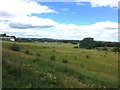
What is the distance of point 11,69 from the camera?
13.5m

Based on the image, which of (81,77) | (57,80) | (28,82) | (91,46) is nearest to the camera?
(28,82)

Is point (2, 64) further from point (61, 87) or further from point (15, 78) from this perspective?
point (61, 87)

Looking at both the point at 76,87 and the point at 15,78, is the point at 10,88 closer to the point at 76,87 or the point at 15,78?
the point at 15,78

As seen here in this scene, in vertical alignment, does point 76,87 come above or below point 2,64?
below

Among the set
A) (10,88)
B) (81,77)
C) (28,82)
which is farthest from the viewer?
(81,77)

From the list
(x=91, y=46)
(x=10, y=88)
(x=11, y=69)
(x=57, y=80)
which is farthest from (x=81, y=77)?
(x=91, y=46)

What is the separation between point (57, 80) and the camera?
43.5 feet

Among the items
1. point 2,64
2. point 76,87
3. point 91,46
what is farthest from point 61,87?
point 91,46

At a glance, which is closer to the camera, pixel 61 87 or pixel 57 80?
pixel 61 87

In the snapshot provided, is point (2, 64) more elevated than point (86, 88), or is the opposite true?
point (2, 64)

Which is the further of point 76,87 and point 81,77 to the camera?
point 81,77

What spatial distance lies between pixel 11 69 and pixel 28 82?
4.94 ft

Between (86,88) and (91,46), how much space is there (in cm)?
12014

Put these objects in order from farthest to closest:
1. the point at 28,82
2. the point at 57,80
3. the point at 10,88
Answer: the point at 57,80, the point at 28,82, the point at 10,88
